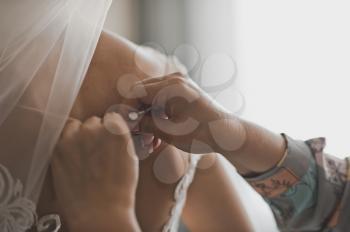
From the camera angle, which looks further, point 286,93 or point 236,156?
point 286,93

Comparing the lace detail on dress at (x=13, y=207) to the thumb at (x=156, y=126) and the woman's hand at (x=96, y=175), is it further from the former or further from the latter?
the thumb at (x=156, y=126)

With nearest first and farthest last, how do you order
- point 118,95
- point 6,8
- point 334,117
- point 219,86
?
point 6,8, point 118,95, point 334,117, point 219,86

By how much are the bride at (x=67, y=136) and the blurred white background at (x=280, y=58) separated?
13.3 inches

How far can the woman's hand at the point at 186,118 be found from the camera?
1.91 ft

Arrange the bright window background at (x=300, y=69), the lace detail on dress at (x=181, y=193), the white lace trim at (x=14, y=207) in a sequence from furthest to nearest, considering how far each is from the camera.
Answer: the bright window background at (x=300, y=69) → the lace detail on dress at (x=181, y=193) → the white lace trim at (x=14, y=207)

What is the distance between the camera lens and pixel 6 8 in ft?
1.89

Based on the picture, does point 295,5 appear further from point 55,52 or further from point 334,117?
point 55,52

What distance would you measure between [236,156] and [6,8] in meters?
0.36

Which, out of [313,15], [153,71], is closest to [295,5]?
[313,15]

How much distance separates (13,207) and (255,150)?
1.04 feet

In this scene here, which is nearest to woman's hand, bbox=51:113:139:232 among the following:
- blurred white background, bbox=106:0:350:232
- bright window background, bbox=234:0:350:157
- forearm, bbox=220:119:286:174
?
forearm, bbox=220:119:286:174

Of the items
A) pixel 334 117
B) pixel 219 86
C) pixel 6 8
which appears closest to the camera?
pixel 6 8

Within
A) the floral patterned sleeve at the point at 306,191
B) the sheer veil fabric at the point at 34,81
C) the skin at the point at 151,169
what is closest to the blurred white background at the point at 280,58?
the skin at the point at 151,169

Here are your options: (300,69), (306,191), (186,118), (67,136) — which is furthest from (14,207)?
(300,69)
